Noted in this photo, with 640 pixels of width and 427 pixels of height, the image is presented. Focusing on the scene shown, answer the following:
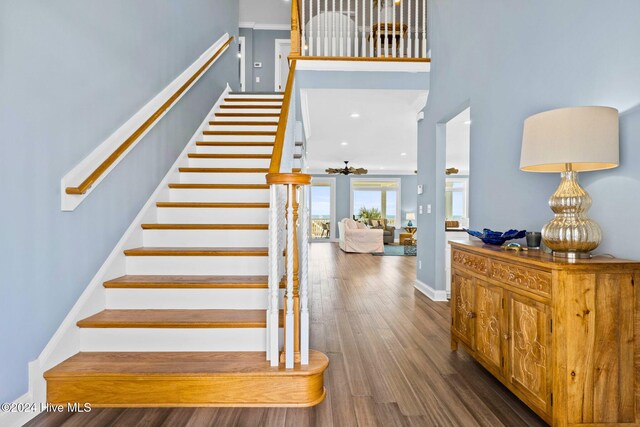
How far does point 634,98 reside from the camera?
171 centimetres

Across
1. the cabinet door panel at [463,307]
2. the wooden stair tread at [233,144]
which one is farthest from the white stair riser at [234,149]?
the cabinet door panel at [463,307]

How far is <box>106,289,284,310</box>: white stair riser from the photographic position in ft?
7.80

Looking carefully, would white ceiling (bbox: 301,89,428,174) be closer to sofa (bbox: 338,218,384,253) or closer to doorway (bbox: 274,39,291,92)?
doorway (bbox: 274,39,291,92)

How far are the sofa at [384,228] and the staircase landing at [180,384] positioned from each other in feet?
32.9

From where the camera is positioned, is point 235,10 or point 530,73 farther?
point 235,10

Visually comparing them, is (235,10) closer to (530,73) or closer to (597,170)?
(530,73)

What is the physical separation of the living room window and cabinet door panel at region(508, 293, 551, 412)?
37.3ft

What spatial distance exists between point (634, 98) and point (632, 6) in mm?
446

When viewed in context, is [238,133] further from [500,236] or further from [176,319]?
[500,236]

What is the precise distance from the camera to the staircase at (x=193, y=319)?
189 cm

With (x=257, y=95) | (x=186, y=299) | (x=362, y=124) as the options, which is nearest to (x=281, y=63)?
(x=257, y=95)

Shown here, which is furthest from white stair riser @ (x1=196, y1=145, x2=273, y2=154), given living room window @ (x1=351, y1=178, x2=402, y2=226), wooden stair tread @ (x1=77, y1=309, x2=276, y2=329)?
living room window @ (x1=351, y1=178, x2=402, y2=226)

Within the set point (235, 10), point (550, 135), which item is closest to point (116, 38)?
point (550, 135)

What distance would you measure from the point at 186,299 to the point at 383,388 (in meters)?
1.39
